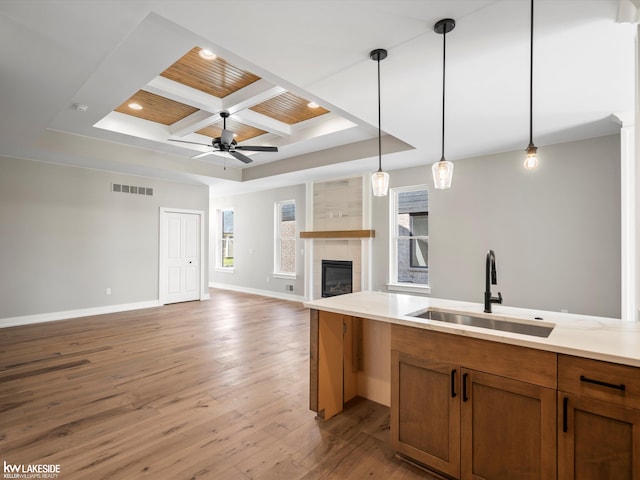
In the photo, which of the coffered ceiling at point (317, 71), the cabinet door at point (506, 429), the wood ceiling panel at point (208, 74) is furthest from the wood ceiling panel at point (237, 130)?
the cabinet door at point (506, 429)

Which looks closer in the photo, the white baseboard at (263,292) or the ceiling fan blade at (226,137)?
the ceiling fan blade at (226,137)

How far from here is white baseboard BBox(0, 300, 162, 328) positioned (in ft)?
17.3

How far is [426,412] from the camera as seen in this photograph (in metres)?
1.85

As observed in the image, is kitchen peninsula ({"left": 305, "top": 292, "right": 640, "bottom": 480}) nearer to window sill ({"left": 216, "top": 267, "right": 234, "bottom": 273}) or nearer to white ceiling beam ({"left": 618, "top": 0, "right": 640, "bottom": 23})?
white ceiling beam ({"left": 618, "top": 0, "right": 640, "bottom": 23})

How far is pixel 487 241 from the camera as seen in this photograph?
491 centimetres

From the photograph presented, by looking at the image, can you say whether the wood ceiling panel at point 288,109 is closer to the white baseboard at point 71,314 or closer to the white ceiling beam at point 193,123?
the white ceiling beam at point 193,123

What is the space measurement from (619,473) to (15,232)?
749 centimetres

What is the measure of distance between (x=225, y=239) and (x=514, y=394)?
920 cm

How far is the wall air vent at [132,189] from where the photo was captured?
6.39 m

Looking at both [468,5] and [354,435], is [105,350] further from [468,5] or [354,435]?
[468,5]

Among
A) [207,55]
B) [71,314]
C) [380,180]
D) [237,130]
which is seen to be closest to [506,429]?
[380,180]

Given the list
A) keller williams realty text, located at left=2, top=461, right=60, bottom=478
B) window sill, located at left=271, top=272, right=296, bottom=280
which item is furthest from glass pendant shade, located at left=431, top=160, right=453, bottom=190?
window sill, located at left=271, top=272, right=296, bottom=280

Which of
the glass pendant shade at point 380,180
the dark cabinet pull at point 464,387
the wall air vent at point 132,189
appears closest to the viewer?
the dark cabinet pull at point 464,387

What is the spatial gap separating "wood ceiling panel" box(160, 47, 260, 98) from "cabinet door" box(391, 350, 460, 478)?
333 centimetres
